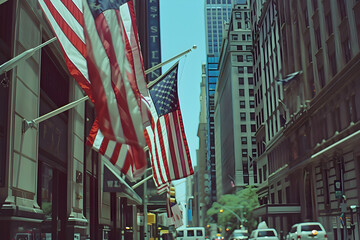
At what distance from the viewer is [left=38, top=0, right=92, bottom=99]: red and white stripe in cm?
987

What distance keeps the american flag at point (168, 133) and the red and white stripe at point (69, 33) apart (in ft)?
21.0

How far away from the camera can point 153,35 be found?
4891cm

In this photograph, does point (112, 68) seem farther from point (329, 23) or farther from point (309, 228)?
point (329, 23)

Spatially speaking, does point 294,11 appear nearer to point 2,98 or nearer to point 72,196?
point 72,196

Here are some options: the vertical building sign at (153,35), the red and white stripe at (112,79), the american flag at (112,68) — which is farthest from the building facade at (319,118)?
the red and white stripe at (112,79)

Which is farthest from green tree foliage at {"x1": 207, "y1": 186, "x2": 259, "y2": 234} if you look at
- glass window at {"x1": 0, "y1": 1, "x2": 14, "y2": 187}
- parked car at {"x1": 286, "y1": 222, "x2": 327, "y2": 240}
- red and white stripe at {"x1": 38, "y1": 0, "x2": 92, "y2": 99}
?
red and white stripe at {"x1": 38, "y1": 0, "x2": 92, "y2": 99}

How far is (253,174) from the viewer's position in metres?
126

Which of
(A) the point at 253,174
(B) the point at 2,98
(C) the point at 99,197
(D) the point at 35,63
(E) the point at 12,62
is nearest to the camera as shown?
(E) the point at 12,62

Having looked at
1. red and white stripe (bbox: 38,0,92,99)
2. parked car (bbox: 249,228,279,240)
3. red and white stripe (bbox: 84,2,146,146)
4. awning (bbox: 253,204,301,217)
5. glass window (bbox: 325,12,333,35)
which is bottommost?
parked car (bbox: 249,228,279,240)

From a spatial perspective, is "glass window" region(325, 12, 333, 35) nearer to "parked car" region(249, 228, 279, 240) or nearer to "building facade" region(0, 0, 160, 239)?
"parked car" region(249, 228, 279, 240)

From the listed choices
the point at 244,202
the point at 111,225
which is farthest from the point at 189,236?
the point at 244,202

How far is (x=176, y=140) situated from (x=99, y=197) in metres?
7.03

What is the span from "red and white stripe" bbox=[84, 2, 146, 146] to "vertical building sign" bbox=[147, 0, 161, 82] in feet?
120

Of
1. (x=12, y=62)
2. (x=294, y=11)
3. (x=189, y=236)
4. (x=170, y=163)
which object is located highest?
(x=294, y=11)
